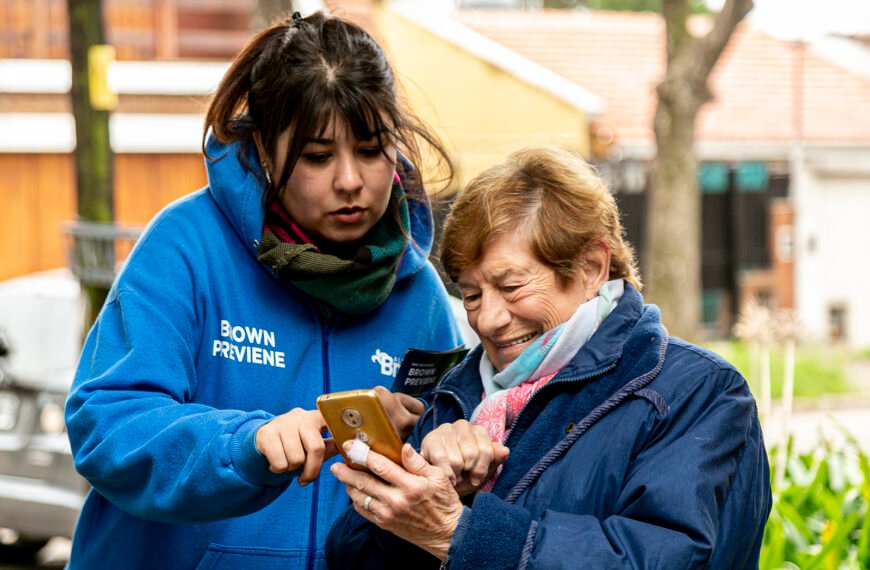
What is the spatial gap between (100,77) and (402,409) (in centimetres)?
342

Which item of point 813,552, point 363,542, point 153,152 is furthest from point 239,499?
point 153,152

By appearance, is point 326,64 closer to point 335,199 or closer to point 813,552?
point 335,199

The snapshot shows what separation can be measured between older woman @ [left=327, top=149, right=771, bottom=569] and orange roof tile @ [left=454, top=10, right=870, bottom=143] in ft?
56.3

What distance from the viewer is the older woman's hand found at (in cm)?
182

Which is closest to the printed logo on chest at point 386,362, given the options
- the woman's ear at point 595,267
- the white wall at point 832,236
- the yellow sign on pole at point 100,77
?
the woman's ear at point 595,267

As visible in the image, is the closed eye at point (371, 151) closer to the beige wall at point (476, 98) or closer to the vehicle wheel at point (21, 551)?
the vehicle wheel at point (21, 551)

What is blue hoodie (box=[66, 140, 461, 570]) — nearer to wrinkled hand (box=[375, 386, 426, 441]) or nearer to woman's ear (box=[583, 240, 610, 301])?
wrinkled hand (box=[375, 386, 426, 441])

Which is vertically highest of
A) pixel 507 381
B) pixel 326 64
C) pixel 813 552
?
pixel 326 64

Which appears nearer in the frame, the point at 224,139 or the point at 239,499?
the point at 239,499

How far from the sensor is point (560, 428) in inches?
77.4

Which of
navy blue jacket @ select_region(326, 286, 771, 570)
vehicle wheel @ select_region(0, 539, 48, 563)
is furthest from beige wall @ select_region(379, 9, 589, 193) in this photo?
navy blue jacket @ select_region(326, 286, 771, 570)

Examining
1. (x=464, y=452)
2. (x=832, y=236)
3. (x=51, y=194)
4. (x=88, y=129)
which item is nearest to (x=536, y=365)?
(x=464, y=452)

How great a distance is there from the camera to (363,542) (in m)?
2.11

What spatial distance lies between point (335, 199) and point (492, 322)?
385 mm
